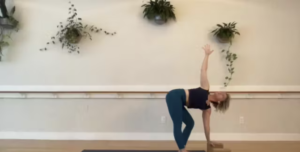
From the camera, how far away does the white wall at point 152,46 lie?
14.5 ft

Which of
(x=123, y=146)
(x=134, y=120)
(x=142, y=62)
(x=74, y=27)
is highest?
(x=74, y=27)

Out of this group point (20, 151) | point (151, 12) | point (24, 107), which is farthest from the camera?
point (24, 107)

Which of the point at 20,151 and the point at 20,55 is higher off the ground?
the point at 20,55

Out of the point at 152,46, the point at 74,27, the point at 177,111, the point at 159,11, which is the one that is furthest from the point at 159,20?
the point at 177,111

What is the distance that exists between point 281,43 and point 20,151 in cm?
421

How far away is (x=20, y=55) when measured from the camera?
448 cm

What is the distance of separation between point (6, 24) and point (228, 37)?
341cm

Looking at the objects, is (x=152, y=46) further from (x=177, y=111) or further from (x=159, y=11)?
(x=177, y=111)

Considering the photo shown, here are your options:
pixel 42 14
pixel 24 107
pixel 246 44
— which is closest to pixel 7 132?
pixel 24 107

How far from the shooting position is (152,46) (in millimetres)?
4441

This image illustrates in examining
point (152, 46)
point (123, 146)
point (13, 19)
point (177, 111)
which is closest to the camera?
point (177, 111)

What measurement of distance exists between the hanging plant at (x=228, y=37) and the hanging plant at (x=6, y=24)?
123 inches

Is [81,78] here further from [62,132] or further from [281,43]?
[281,43]

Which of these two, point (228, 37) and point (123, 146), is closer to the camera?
point (123, 146)
